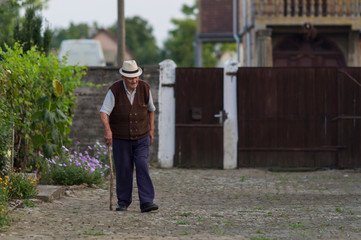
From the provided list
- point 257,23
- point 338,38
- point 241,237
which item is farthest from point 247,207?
point 338,38

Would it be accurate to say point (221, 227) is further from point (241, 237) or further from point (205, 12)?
point (205, 12)

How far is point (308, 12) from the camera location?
Result: 22484 mm

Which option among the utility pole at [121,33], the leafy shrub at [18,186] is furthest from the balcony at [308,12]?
the leafy shrub at [18,186]

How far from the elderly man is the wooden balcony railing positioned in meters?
12.9

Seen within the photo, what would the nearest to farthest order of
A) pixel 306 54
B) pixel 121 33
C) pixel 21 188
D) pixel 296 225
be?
pixel 296 225 < pixel 21 188 < pixel 121 33 < pixel 306 54

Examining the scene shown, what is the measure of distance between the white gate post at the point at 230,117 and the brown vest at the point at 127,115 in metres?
6.13

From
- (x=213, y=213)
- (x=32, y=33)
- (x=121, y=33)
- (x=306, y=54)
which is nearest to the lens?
(x=213, y=213)

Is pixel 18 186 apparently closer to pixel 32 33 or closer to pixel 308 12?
pixel 32 33

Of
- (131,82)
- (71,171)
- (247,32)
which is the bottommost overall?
(71,171)

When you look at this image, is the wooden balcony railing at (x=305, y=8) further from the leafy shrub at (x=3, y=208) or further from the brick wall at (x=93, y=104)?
the leafy shrub at (x=3, y=208)

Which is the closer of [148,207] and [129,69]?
[148,207]

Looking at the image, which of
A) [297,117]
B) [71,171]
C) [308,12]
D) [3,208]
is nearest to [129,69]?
[3,208]

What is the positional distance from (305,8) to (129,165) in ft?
45.1

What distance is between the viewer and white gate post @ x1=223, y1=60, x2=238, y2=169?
1564 cm
